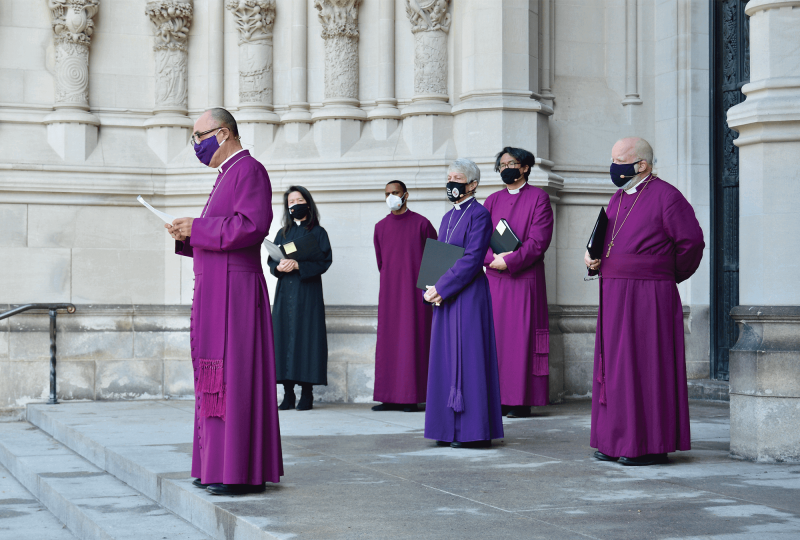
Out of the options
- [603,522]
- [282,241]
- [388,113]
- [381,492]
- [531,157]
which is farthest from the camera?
[388,113]

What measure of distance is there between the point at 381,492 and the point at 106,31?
6.67 metres

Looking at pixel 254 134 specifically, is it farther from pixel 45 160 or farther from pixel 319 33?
pixel 45 160

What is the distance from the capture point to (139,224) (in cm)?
972

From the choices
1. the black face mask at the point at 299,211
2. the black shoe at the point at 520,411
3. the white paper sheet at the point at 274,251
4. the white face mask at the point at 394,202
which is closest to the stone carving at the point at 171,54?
the black face mask at the point at 299,211

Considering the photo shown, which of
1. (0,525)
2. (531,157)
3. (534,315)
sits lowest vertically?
(0,525)

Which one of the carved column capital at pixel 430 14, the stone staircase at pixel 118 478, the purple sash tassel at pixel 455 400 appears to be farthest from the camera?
the carved column capital at pixel 430 14

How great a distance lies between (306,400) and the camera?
→ 27.5ft

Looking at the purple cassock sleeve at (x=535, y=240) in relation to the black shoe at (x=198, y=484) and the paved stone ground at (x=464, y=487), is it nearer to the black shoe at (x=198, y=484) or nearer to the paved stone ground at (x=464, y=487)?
the paved stone ground at (x=464, y=487)

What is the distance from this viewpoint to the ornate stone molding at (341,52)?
372 inches

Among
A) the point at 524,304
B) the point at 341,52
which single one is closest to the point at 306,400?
the point at 524,304

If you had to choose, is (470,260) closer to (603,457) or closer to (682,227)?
(682,227)

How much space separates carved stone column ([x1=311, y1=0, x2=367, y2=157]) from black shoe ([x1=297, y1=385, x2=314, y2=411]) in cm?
221

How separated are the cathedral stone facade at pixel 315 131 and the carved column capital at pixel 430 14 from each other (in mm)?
17

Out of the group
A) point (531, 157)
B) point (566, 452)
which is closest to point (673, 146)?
point (531, 157)
